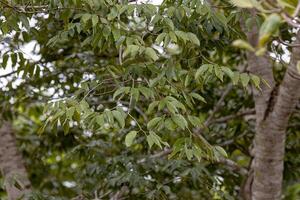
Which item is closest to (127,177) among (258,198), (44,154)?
(258,198)

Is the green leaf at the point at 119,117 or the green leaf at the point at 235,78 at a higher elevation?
the green leaf at the point at 235,78

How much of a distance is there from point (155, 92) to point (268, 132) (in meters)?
0.74

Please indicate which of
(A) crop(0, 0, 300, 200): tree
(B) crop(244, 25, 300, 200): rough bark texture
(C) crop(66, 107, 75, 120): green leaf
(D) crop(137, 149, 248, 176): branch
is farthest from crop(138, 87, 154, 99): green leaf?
(D) crop(137, 149, 248, 176): branch

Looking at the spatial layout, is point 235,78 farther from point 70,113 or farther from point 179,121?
point 70,113

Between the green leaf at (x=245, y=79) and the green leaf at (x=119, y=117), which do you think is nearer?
the green leaf at (x=119, y=117)

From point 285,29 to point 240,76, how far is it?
104 cm

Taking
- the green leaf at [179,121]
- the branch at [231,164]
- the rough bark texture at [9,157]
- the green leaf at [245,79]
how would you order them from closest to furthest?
the green leaf at [179,121] → the green leaf at [245,79] → the branch at [231,164] → the rough bark texture at [9,157]

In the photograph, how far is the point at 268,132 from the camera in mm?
2129

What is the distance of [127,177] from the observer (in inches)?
82.4

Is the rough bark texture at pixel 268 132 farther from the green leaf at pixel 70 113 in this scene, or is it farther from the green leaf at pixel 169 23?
the green leaf at pixel 70 113

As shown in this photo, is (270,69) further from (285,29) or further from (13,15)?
(13,15)

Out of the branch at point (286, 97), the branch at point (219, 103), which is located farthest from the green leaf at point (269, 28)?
the branch at point (219, 103)

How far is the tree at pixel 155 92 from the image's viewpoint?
153 centimetres

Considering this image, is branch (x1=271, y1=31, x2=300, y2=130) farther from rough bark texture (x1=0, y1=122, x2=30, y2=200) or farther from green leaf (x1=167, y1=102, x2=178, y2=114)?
rough bark texture (x1=0, y1=122, x2=30, y2=200)
